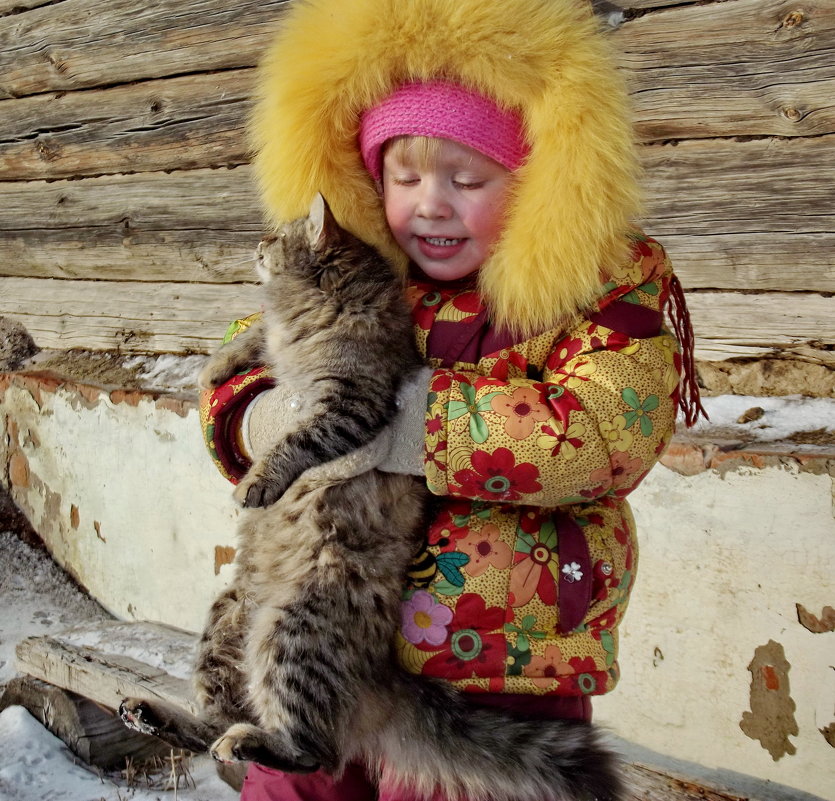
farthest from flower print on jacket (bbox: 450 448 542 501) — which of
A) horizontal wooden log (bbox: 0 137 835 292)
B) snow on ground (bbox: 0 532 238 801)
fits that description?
snow on ground (bbox: 0 532 238 801)

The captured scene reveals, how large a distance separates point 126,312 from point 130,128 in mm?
1048

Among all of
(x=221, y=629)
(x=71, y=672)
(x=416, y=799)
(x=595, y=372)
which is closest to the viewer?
(x=595, y=372)

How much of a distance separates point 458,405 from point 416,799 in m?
0.92

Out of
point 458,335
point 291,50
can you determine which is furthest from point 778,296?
point 291,50

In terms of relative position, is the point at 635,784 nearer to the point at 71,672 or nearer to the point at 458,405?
the point at 458,405

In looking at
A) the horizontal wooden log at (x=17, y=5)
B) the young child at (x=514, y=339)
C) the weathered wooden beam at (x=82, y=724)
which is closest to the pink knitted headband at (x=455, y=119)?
the young child at (x=514, y=339)

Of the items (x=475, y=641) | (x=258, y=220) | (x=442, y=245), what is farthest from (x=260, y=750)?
(x=258, y=220)

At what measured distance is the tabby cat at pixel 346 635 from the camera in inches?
74.0

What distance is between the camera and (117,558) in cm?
511

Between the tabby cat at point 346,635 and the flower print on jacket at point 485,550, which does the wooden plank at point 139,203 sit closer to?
the tabby cat at point 346,635

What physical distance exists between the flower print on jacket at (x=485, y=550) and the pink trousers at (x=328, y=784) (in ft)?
1.14

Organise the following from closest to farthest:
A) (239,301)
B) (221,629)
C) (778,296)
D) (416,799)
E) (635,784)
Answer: (416,799) < (221,629) < (635,784) < (778,296) < (239,301)

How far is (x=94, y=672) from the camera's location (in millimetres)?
3830

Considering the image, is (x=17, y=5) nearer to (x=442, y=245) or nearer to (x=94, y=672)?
(x=94, y=672)
